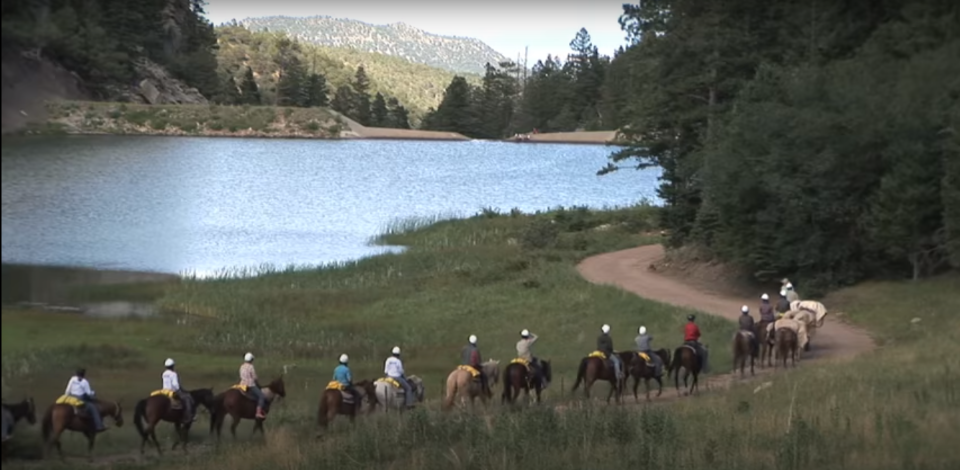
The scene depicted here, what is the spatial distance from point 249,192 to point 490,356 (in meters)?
27.9

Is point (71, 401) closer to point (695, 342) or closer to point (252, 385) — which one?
point (252, 385)

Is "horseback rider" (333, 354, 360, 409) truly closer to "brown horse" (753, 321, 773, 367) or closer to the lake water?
the lake water

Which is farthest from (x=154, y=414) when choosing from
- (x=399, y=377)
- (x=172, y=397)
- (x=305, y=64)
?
(x=305, y=64)

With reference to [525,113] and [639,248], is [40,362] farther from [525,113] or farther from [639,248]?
[525,113]

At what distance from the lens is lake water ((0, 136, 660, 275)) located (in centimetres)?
659

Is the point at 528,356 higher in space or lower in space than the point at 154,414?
higher

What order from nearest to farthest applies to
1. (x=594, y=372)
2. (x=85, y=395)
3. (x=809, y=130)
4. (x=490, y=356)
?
(x=85, y=395) → (x=594, y=372) → (x=490, y=356) → (x=809, y=130)

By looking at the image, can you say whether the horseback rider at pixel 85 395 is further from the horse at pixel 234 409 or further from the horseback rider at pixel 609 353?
the horseback rider at pixel 609 353

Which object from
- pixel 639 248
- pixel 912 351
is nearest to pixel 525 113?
pixel 639 248

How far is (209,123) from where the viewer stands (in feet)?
91.9

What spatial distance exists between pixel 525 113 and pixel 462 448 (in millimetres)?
150818

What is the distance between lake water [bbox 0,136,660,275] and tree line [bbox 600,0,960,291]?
14640 millimetres

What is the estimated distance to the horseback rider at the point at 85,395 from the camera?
15.8 m

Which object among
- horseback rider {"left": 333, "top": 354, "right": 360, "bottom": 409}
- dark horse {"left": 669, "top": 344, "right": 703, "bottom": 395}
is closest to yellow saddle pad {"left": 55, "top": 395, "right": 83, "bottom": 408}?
horseback rider {"left": 333, "top": 354, "right": 360, "bottom": 409}
